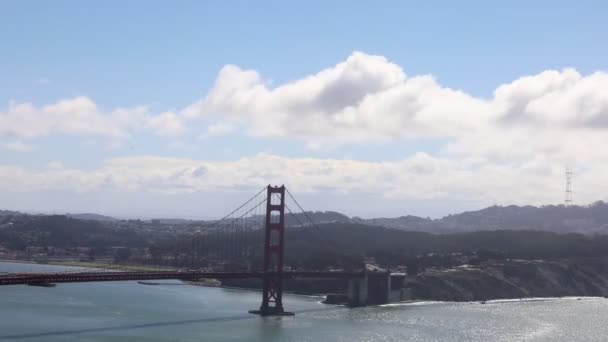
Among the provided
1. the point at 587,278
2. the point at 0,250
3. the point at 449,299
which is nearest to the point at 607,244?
the point at 587,278

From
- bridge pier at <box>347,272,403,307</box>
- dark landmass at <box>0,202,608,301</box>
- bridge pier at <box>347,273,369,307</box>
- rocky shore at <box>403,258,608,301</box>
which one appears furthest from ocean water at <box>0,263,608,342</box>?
dark landmass at <box>0,202,608,301</box>

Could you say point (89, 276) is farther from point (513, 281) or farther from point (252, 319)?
point (513, 281)

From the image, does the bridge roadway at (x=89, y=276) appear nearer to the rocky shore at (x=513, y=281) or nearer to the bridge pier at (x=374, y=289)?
the bridge pier at (x=374, y=289)

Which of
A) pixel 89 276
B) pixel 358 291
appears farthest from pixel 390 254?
pixel 89 276

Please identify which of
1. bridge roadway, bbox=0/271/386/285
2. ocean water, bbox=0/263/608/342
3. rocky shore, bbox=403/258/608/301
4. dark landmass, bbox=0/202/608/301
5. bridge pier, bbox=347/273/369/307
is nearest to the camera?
bridge roadway, bbox=0/271/386/285

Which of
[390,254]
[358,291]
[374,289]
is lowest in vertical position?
[358,291]

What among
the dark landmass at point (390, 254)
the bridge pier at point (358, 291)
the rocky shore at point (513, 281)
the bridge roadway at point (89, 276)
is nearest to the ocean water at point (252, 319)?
the bridge pier at point (358, 291)

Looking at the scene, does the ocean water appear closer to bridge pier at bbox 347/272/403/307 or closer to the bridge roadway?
bridge pier at bbox 347/272/403/307

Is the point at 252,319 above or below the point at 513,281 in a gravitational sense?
below

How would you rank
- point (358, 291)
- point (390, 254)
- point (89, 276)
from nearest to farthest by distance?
point (89, 276), point (358, 291), point (390, 254)

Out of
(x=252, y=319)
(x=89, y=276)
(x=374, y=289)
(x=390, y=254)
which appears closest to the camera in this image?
(x=89, y=276)
